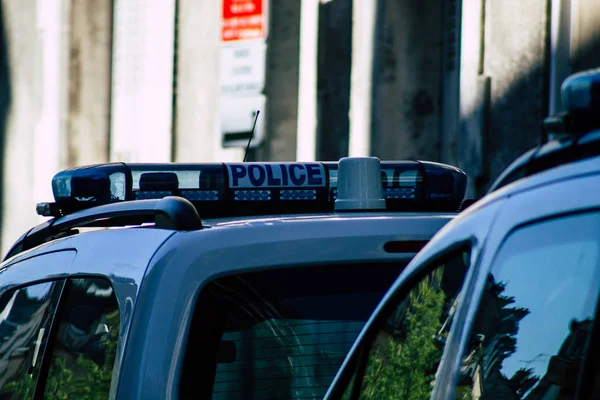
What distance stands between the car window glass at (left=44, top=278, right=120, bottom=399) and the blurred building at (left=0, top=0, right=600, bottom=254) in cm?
582

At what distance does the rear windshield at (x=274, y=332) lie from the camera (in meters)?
2.78

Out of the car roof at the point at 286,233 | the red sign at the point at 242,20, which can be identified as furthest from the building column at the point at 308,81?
the car roof at the point at 286,233

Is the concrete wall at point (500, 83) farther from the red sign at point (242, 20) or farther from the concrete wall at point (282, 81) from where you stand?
the red sign at point (242, 20)

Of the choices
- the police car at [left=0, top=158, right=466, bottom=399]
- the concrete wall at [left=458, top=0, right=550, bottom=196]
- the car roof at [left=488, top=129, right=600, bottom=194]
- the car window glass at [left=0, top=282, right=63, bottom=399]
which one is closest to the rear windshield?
the police car at [left=0, top=158, right=466, bottom=399]

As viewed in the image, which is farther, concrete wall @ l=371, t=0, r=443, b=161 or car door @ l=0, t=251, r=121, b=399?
concrete wall @ l=371, t=0, r=443, b=161

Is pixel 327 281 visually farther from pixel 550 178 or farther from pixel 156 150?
pixel 156 150

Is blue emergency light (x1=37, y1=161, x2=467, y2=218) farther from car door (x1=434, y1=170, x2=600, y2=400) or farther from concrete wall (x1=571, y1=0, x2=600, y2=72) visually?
concrete wall (x1=571, y1=0, x2=600, y2=72)

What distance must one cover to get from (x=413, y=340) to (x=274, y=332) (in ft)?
2.29

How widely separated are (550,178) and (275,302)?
4.26ft

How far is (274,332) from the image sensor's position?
279cm

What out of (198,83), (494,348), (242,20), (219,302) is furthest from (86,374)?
(198,83)

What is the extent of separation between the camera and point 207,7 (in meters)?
14.2

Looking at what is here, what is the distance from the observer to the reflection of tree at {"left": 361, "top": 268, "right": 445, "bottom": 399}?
202 cm

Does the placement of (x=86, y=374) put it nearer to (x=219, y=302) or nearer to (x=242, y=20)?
(x=219, y=302)
